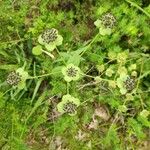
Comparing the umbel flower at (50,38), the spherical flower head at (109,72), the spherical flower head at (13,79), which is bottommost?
the spherical flower head at (13,79)

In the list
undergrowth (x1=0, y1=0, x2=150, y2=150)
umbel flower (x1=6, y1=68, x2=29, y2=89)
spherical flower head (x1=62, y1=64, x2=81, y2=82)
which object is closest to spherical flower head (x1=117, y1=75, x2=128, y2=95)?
undergrowth (x1=0, y1=0, x2=150, y2=150)

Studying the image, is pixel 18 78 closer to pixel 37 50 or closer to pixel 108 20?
pixel 37 50

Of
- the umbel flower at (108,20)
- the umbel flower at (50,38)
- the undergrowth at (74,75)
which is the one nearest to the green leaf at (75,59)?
the undergrowth at (74,75)

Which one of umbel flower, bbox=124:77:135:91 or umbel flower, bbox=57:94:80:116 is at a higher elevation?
umbel flower, bbox=124:77:135:91

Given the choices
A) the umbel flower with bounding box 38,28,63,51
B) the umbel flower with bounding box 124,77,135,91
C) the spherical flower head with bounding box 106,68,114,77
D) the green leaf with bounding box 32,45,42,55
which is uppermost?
the umbel flower with bounding box 38,28,63,51

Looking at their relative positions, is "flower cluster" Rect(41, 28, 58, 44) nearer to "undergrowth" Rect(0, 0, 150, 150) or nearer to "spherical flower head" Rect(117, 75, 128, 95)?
"undergrowth" Rect(0, 0, 150, 150)

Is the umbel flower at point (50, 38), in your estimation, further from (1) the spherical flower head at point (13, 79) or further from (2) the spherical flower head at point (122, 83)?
(2) the spherical flower head at point (122, 83)

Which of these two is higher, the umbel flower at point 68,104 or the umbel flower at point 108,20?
the umbel flower at point 108,20
